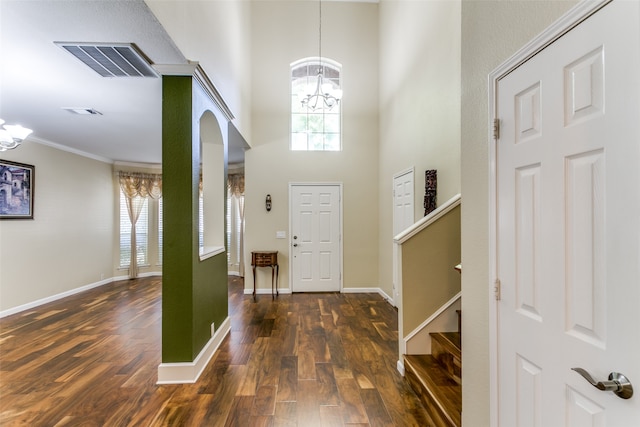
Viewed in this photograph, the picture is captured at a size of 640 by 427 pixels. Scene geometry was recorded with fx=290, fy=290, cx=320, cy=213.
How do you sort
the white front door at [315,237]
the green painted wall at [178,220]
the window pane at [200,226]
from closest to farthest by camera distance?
the green painted wall at [178,220], the window pane at [200,226], the white front door at [315,237]

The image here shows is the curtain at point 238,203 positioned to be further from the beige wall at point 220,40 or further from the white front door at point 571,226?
the white front door at point 571,226

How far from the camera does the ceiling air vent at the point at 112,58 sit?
208 cm

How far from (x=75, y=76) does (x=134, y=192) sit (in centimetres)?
466

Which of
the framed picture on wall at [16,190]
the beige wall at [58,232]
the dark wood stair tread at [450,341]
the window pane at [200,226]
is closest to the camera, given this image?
the dark wood stair tread at [450,341]

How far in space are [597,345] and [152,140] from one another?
574cm

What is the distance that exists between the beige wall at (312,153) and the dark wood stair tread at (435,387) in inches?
119

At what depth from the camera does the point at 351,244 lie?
5551mm

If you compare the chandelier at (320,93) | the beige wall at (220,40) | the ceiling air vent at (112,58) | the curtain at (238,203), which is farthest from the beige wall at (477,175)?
the curtain at (238,203)

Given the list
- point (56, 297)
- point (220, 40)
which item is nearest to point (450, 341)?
point (220, 40)

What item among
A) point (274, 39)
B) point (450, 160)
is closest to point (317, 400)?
point (450, 160)

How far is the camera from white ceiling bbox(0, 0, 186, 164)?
1.75m

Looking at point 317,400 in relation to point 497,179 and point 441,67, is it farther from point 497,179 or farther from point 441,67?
point 441,67

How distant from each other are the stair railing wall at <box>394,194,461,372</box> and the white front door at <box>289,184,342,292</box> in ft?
9.61

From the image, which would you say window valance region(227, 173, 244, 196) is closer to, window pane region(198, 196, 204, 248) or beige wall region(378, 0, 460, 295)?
window pane region(198, 196, 204, 248)
